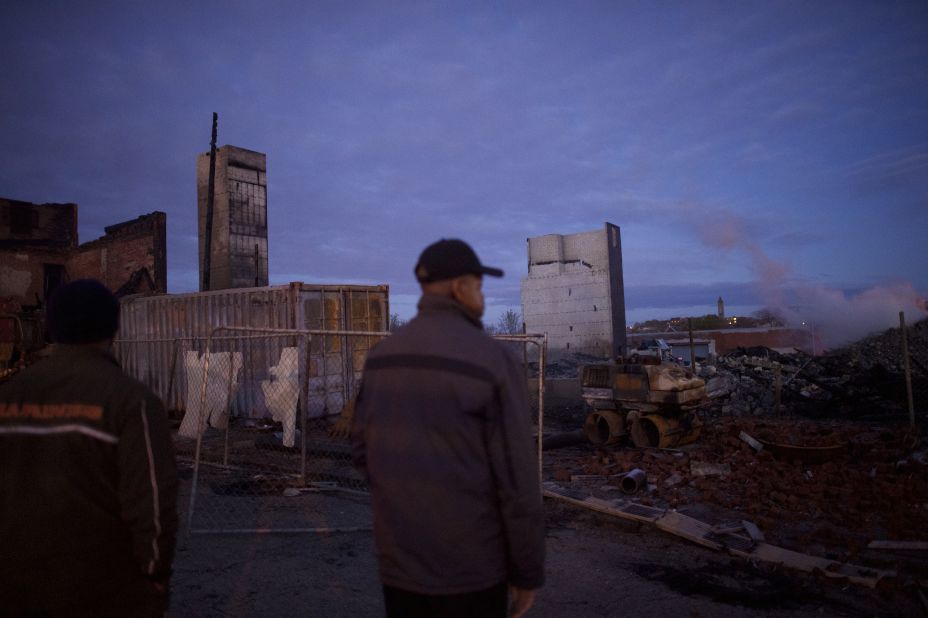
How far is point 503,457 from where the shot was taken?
2.20 metres

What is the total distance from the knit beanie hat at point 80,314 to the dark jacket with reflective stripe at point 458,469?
3.98 feet

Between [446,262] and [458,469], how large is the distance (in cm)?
81

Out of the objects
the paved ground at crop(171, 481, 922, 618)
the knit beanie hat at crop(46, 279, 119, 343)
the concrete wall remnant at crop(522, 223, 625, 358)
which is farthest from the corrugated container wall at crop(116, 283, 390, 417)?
the concrete wall remnant at crop(522, 223, 625, 358)

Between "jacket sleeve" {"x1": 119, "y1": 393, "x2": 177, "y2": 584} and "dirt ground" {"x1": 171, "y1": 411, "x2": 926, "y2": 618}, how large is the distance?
8.27ft

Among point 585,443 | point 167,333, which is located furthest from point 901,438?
point 167,333

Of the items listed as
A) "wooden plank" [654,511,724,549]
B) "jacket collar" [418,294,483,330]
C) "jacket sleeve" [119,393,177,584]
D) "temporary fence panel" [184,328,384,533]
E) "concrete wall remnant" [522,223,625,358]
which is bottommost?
"wooden plank" [654,511,724,549]

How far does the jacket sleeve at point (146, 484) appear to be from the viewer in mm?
2230

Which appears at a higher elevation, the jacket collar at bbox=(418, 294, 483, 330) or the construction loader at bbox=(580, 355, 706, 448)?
the jacket collar at bbox=(418, 294, 483, 330)

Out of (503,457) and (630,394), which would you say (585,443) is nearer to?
(630,394)

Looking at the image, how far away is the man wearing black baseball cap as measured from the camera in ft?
7.11

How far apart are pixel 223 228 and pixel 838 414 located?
62.7ft

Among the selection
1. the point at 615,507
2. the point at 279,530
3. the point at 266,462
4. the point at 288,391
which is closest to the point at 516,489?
the point at 279,530

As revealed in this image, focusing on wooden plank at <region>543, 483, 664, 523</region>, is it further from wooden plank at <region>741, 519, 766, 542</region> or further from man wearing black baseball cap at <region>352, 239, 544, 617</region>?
man wearing black baseball cap at <region>352, 239, 544, 617</region>

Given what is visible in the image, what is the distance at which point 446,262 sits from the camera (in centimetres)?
239
